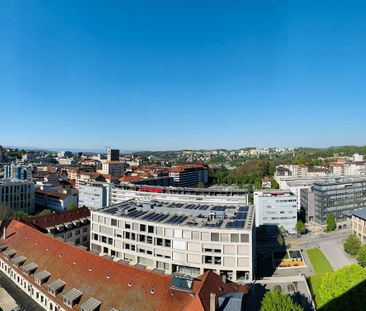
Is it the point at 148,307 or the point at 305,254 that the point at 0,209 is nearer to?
the point at 148,307

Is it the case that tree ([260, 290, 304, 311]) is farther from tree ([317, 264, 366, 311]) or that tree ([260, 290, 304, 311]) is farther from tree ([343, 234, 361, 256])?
tree ([343, 234, 361, 256])

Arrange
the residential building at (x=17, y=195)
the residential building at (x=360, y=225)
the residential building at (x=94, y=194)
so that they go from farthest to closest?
the residential building at (x=94, y=194), the residential building at (x=17, y=195), the residential building at (x=360, y=225)

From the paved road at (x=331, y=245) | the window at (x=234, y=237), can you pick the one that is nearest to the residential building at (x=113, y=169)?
the paved road at (x=331, y=245)

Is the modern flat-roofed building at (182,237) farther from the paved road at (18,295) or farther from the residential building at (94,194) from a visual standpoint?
the residential building at (94,194)

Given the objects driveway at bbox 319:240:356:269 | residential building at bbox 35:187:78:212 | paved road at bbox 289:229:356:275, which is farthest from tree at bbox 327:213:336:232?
residential building at bbox 35:187:78:212

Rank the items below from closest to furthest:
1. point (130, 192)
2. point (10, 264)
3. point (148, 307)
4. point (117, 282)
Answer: point (148, 307) < point (117, 282) < point (10, 264) < point (130, 192)

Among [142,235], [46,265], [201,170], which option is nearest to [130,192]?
[142,235]
